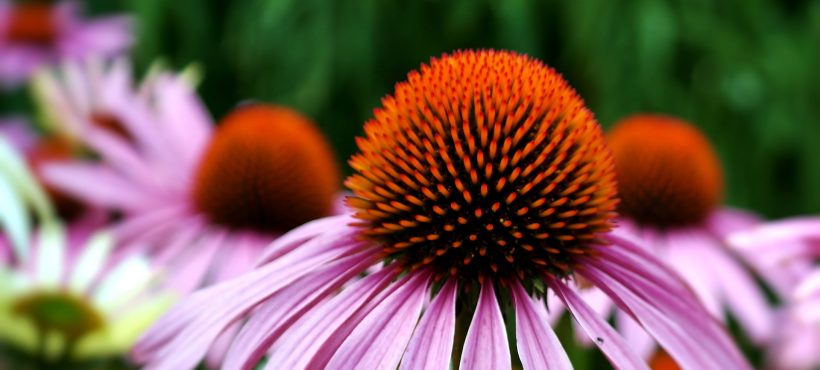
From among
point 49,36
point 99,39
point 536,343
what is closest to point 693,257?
point 536,343

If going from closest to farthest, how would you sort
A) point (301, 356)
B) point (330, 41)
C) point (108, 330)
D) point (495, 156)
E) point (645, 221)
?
point (301, 356) → point (495, 156) → point (108, 330) → point (645, 221) → point (330, 41)

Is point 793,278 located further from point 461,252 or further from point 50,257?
point 50,257

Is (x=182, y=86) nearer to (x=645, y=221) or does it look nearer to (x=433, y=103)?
(x=645, y=221)

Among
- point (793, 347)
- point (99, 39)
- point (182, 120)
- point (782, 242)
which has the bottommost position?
point (793, 347)

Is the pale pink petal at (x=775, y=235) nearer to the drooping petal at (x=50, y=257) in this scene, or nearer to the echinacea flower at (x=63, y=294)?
the echinacea flower at (x=63, y=294)

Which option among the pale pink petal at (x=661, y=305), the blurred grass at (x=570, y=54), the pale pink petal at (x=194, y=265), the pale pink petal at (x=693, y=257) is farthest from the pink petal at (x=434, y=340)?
the blurred grass at (x=570, y=54)

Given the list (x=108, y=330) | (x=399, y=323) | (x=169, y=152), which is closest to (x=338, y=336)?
(x=399, y=323)
